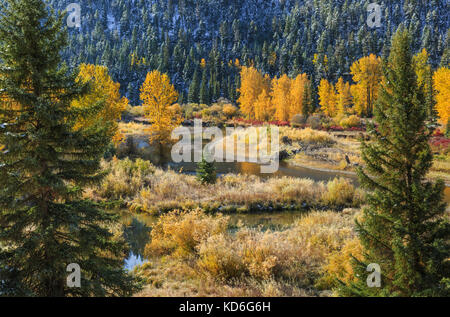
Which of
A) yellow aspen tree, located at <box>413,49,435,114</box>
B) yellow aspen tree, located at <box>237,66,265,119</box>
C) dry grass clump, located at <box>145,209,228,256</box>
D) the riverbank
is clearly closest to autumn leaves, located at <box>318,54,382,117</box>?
yellow aspen tree, located at <box>413,49,435,114</box>

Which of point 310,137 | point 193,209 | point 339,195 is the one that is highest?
point 310,137

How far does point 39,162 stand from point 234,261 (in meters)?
5.32

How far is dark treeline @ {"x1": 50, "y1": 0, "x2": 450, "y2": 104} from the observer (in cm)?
9200

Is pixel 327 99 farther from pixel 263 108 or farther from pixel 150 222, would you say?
pixel 150 222

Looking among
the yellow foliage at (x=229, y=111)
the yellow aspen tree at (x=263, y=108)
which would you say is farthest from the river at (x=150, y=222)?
the yellow foliage at (x=229, y=111)

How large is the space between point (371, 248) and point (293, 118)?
45.1 m

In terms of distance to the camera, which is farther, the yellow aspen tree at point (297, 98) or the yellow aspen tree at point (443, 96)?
the yellow aspen tree at point (297, 98)

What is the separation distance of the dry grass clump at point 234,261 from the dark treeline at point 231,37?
7114cm

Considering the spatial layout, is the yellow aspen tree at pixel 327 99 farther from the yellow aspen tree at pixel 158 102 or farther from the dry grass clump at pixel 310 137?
the yellow aspen tree at pixel 158 102

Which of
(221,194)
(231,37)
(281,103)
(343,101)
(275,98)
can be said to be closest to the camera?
(221,194)

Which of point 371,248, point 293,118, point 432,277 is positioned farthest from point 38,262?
point 293,118

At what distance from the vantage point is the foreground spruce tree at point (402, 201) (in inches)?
180

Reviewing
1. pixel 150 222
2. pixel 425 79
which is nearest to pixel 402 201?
pixel 425 79

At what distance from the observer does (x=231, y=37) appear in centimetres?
13512
